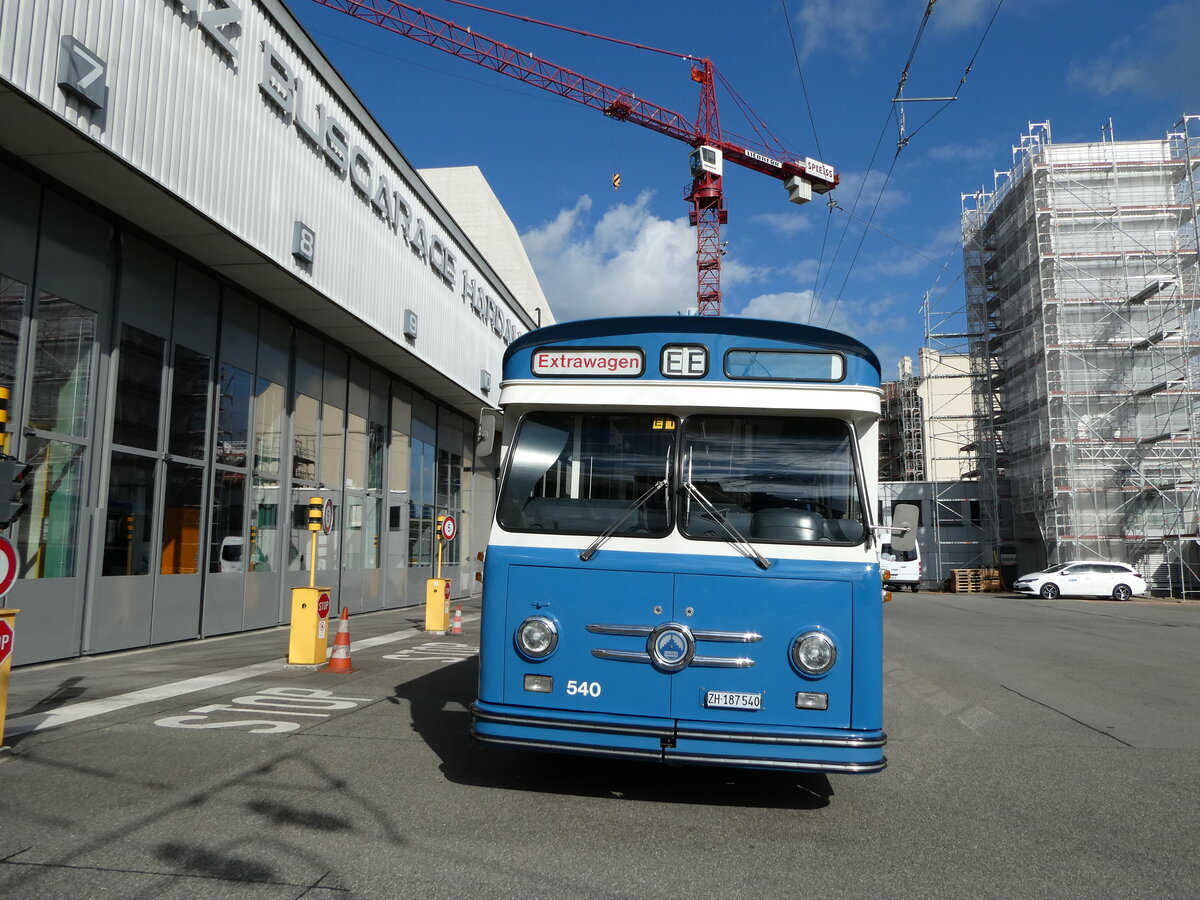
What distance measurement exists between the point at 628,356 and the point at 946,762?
399 cm

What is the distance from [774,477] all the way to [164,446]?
1109 cm

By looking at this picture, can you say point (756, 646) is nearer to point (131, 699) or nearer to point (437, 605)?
point (131, 699)

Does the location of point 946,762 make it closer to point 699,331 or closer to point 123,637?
point 699,331

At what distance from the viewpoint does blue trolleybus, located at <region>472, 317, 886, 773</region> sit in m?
4.99

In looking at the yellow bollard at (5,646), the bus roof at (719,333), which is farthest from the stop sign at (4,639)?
the bus roof at (719,333)

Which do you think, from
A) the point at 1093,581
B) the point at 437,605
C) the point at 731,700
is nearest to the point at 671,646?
the point at 731,700

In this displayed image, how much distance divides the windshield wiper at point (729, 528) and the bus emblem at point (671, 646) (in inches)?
22.0

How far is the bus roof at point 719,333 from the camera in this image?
5.54 metres

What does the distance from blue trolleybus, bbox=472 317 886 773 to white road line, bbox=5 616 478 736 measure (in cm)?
438

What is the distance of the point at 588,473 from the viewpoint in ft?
18.0

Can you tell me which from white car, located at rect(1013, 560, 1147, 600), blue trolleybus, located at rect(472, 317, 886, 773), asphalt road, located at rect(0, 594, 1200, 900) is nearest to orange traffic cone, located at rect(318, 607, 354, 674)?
asphalt road, located at rect(0, 594, 1200, 900)

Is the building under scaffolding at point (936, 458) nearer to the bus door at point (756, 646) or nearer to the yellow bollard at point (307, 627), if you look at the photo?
the yellow bollard at point (307, 627)

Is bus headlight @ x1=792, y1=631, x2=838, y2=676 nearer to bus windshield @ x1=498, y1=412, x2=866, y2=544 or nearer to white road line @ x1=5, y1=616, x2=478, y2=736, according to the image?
bus windshield @ x1=498, y1=412, x2=866, y2=544

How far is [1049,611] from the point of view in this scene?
86.1ft
